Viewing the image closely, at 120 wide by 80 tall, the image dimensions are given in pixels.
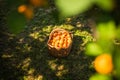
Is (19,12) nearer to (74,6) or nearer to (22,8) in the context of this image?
(22,8)

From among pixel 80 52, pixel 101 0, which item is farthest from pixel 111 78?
pixel 80 52

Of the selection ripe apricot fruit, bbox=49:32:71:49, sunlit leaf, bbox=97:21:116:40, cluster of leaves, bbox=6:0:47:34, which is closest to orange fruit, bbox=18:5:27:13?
cluster of leaves, bbox=6:0:47:34

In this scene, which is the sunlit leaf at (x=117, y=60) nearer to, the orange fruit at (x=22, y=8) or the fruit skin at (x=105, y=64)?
the fruit skin at (x=105, y=64)

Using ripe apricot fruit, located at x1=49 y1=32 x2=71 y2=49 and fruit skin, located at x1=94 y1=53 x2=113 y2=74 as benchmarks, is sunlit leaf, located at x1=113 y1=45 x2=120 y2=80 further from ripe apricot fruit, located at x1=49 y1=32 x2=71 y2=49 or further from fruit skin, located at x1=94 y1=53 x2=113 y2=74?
ripe apricot fruit, located at x1=49 y1=32 x2=71 y2=49

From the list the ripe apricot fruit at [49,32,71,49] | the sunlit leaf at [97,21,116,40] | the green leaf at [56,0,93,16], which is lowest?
the ripe apricot fruit at [49,32,71,49]

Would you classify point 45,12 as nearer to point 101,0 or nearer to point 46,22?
point 46,22

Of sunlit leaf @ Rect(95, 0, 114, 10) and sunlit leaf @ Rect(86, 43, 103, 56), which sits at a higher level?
sunlit leaf @ Rect(95, 0, 114, 10)

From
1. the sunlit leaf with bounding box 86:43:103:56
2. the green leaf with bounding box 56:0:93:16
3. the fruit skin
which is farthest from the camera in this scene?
the sunlit leaf with bounding box 86:43:103:56
